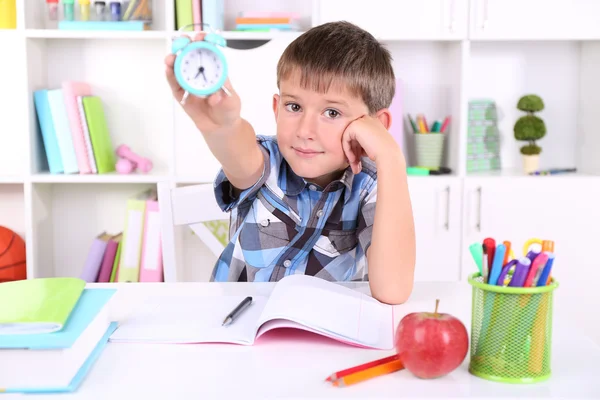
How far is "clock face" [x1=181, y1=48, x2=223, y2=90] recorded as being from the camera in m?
0.90

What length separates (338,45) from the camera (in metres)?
1.32

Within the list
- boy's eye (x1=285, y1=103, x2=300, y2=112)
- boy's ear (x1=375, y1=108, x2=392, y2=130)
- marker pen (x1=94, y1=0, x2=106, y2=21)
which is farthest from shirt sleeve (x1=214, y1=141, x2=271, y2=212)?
marker pen (x1=94, y1=0, x2=106, y2=21)

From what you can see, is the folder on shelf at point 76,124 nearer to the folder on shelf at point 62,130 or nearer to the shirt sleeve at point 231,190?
the folder on shelf at point 62,130

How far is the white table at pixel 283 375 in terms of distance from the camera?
29.0 inches

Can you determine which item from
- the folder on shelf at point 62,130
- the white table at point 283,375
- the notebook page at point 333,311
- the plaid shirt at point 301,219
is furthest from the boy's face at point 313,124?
the folder on shelf at point 62,130

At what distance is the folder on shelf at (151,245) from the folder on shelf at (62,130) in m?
0.32

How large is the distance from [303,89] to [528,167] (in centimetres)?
170

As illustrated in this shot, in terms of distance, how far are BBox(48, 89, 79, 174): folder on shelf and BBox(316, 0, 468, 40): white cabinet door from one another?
96 centimetres

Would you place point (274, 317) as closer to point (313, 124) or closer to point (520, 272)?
point (520, 272)

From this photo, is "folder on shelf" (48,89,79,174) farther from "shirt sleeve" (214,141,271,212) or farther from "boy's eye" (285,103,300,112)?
"boy's eye" (285,103,300,112)

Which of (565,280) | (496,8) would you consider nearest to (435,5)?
(496,8)

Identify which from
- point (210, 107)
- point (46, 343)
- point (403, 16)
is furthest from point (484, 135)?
point (46, 343)

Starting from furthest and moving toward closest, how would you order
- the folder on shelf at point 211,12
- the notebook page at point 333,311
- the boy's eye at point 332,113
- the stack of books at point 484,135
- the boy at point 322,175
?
1. the stack of books at point 484,135
2. the folder on shelf at point 211,12
3. the boy's eye at point 332,113
4. the boy at point 322,175
5. the notebook page at point 333,311

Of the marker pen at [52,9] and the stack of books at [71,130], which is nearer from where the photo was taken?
the stack of books at [71,130]
